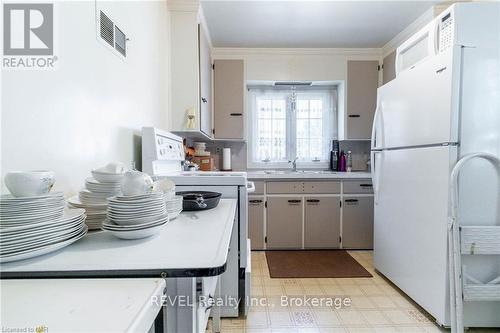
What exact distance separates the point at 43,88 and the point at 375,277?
267cm

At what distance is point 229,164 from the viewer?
346cm

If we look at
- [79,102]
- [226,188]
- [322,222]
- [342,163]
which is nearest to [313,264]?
[322,222]

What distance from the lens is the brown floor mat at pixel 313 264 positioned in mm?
2484

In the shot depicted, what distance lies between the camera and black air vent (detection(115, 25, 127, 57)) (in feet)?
4.71

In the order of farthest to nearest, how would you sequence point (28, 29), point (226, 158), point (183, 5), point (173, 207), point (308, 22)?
1. point (226, 158)
2. point (308, 22)
3. point (183, 5)
4. point (173, 207)
5. point (28, 29)

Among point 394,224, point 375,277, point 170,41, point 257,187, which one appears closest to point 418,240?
point 394,224

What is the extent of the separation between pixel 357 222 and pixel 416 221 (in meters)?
1.22

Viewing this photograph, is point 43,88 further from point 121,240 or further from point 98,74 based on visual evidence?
point 121,240

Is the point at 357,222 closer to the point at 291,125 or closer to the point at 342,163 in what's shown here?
the point at 342,163

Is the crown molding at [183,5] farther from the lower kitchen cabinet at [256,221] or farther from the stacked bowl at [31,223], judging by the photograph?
the stacked bowl at [31,223]

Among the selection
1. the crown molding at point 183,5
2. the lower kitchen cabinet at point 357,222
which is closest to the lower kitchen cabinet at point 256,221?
the lower kitchen cabinet at point 357,222

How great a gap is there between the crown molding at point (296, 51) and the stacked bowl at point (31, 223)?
293 centimetres

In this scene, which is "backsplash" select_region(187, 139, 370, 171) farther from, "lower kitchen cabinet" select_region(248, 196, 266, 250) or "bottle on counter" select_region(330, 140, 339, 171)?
"lower kitchen cabinet" select_region(248, 196, 266, 250)

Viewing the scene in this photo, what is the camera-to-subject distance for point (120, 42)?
147cm
